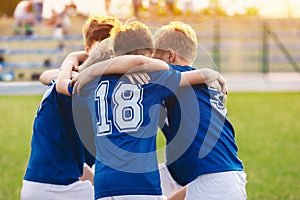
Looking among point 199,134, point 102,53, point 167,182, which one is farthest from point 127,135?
point 167,182

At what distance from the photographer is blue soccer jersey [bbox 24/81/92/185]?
4.60 metres

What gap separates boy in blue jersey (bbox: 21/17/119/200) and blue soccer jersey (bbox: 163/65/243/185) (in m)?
0.61

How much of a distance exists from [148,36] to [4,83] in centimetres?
1910

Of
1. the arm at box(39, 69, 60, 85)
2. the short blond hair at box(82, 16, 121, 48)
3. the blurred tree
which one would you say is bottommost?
the blurred tree

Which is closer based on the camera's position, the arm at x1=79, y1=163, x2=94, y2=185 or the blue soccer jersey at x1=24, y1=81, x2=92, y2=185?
the blue soccer jersey at x1=24, y1=81, x2=92, y2=185

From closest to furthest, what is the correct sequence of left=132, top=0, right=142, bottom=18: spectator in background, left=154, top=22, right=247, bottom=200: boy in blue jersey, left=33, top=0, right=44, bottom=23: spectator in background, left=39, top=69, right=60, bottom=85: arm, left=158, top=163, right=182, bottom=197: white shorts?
left=154, top=22, right=247, bottom=200: boy in blue jersey < left=158, top=163, right=182, bottom=197: white shorts < left=39, top=69, right=60, bottom=85: arm < left=33, top=0, right=44, bottom=23: spectator in background < left=132, top=0, right=142, bottom=18: spectator in background

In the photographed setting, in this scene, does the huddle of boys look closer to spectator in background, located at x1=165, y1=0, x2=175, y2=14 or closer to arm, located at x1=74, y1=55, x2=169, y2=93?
arm, located at x1=74, y1=55, x2=169, y2=93

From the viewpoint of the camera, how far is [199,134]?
14.2 feet

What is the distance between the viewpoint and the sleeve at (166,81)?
13.8 feet

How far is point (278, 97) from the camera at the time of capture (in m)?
18.7

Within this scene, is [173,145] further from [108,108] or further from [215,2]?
[215,2]

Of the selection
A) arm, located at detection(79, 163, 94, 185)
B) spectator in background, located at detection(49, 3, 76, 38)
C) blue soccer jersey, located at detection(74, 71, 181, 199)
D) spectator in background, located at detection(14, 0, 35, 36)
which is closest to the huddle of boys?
blue soccer jersey, located at detection(74, 71, 181, 199)

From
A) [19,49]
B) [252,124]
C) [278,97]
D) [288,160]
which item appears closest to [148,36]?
[288,160]

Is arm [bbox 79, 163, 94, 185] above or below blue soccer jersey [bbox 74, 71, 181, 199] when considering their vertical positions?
below
